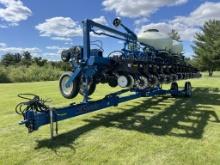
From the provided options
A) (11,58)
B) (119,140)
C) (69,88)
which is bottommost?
(119,140)

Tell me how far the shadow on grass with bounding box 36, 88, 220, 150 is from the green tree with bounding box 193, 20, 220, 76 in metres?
34.5

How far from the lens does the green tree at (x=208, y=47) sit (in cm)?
4191

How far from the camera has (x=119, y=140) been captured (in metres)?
5.59

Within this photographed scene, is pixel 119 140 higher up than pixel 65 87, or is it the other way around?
pixel 65 87

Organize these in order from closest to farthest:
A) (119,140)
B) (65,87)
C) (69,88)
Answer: (119,140)
(69,88)
(65,87)

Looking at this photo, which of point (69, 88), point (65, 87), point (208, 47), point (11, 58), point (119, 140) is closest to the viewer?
point (119, 140)

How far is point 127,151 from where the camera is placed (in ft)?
16.2

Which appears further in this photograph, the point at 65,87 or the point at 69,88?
the point at 65,87

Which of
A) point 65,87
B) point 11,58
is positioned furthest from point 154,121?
point 11,58

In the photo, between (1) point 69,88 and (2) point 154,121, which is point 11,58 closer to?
(1) point 69,88

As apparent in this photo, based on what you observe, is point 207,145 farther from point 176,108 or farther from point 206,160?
point 176,108

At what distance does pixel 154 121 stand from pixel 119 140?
2.00 metres

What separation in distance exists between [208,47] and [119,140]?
4094 cm

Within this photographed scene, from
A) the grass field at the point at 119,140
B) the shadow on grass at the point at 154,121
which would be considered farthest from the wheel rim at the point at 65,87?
the shadow on grass at the point at 154,121
